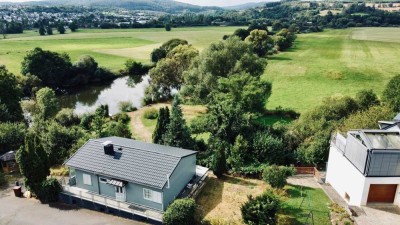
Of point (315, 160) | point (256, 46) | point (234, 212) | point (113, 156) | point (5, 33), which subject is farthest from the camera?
point (5, 33)

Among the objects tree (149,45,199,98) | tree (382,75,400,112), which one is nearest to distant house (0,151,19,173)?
tree (149,45,199,98)

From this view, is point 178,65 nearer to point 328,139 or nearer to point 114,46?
point 328,139

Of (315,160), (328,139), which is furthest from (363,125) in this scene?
(315,160)

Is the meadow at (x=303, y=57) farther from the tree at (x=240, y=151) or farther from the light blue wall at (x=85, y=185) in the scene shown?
the light blue wall at (x=85, y=185)

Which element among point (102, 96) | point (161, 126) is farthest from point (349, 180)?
point (102, 96)

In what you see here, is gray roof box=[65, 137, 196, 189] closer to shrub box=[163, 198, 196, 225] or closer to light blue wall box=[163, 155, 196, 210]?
light blue wall box=[163, 155, 196, 210]

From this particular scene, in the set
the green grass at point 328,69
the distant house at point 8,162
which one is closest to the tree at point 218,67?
the green grass at point 328,69
